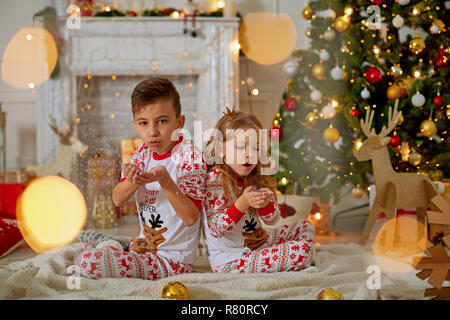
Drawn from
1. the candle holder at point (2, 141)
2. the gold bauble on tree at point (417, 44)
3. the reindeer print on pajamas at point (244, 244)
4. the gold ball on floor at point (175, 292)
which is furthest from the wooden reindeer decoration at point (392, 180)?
the candle holder at point (2, 141)

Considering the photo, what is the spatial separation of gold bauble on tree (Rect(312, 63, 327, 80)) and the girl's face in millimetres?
1083

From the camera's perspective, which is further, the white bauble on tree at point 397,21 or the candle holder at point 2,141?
the white bauble on tree at point 397,21

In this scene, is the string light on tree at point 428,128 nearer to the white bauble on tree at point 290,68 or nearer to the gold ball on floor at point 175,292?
the white bauble on tree at point 290,68

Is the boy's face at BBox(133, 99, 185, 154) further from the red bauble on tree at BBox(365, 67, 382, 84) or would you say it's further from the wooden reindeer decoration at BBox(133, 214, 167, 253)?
the red bauble on tree at BBox(365, 67, 382, 84)

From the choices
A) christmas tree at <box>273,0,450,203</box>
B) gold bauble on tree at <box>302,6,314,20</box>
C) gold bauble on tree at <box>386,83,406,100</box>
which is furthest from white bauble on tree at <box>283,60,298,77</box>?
gold bauble on tree at <box>386,83,406,100</box>

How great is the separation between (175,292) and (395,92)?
1.39 meters

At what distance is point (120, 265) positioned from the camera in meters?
0.91

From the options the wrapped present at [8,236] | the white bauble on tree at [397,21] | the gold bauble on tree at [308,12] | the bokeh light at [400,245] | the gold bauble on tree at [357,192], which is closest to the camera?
the bokeh light at [400,245]

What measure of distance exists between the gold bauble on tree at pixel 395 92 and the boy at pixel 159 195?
1159 mm

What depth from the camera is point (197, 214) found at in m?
0.92

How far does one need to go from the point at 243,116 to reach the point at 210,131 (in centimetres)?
8

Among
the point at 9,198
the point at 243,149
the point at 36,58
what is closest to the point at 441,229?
the point at 243,149

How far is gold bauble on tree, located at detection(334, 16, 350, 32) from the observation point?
1831 millimetres

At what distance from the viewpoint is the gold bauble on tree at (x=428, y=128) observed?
170cm
